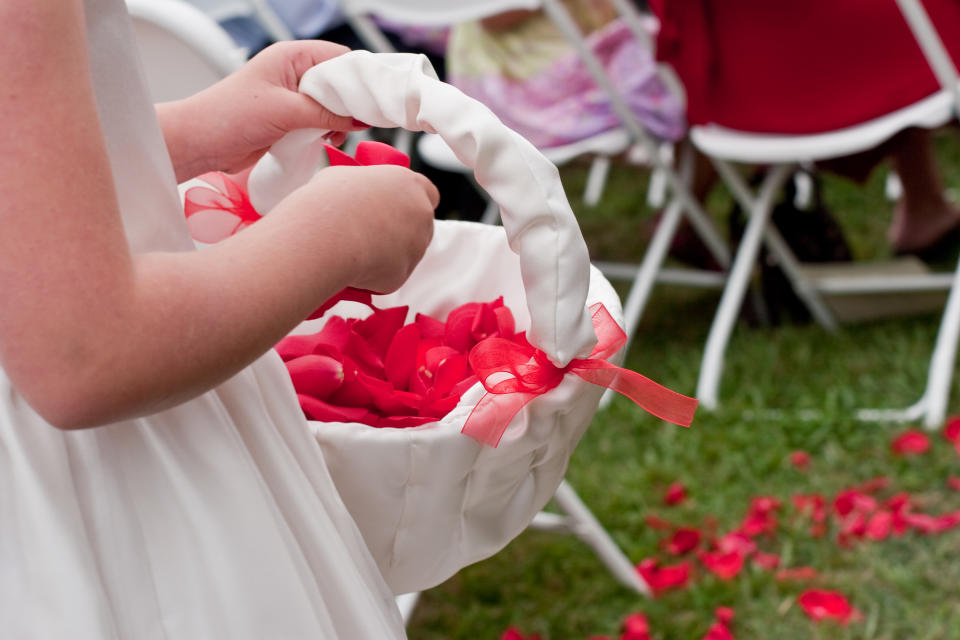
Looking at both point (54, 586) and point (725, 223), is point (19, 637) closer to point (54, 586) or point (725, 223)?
point (54, 586)

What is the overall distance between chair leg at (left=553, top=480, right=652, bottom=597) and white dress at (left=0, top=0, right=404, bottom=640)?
2.83 feet

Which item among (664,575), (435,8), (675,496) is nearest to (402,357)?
(664,575)

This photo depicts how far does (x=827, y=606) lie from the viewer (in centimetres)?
143

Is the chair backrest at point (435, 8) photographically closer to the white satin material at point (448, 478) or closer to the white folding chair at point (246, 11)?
the white folding chair at point (246, 11)

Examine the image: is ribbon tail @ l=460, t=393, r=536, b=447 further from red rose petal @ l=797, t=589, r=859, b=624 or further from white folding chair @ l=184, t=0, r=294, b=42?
white folding chair @ l=184, t=0, r=294, b=42

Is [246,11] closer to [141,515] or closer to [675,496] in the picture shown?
[675,496]

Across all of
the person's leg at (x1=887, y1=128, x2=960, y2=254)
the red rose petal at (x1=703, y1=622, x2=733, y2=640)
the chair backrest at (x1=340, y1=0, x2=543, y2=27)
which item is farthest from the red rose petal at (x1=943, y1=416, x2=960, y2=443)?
the chair backrest at (x1=340, y1=0, x2=543, y2=27)

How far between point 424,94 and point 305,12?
2.09 metres

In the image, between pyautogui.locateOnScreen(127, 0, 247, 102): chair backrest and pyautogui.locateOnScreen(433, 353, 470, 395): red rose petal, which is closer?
pyautogui.locateOnScreen(433, 353, 470, 395): red rose petal

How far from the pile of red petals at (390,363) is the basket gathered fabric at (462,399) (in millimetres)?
62

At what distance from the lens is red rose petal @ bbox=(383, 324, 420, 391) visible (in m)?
0.80

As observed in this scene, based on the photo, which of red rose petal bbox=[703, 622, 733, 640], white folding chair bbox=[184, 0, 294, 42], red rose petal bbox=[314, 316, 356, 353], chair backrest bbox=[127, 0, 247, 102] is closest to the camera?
red rose petal bbox=[314, 316, 356, 353]

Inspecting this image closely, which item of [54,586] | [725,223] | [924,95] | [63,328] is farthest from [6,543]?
[725,223]

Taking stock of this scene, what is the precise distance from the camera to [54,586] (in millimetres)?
563
